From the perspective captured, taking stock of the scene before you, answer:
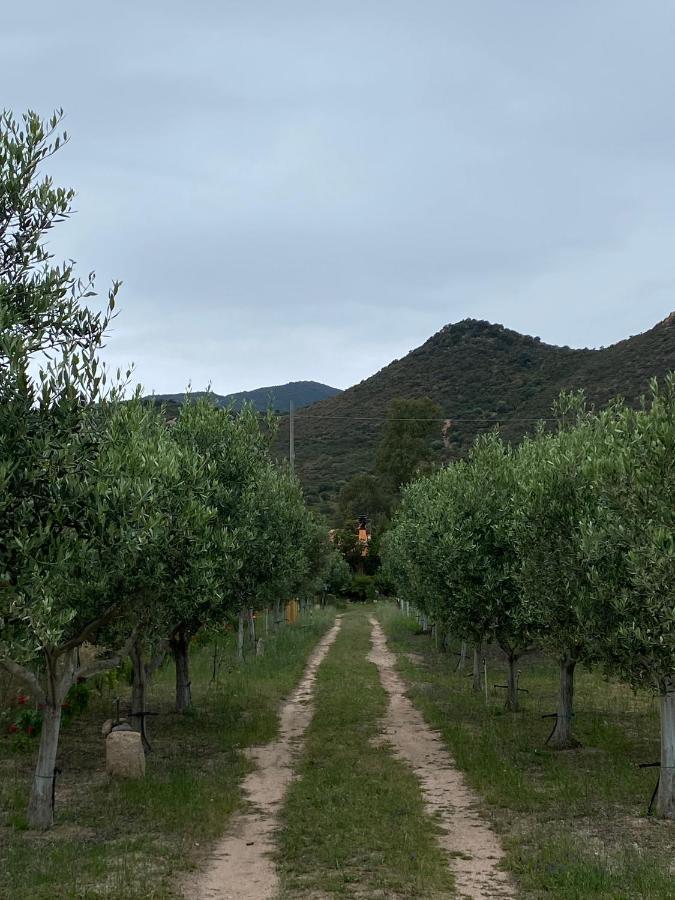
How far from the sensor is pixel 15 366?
1141cm

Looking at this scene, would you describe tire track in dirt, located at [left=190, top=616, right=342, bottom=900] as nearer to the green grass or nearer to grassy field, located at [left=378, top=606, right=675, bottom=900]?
the green grass

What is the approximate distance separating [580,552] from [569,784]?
216 inches

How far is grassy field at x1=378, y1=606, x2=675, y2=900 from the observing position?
11859 mm

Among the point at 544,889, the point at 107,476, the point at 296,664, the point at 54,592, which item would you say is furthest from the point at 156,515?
the point at 296,664

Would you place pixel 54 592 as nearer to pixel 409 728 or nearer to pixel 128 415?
pixel 128 415

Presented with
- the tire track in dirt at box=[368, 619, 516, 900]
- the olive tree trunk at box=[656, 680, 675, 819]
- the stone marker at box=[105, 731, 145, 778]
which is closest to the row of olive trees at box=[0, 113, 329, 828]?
the stone marker at box=[105, 731, 145, 778]

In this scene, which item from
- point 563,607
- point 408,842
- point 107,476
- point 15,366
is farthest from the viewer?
point 563,607

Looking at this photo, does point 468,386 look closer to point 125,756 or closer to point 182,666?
point 182,666

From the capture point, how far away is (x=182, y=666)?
25.3m

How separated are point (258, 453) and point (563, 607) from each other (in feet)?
34.8

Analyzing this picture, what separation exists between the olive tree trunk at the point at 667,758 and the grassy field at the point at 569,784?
0.49 meters

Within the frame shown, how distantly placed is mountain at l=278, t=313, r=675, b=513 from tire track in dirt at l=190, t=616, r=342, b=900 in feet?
233

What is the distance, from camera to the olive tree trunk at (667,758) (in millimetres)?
15086

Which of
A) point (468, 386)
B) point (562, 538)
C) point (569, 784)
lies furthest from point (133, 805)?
point (468, 386)
